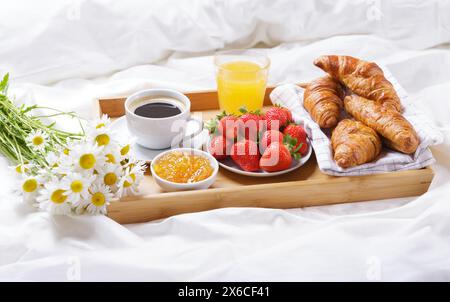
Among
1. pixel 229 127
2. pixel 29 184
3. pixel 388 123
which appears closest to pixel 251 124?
pixel 229 127

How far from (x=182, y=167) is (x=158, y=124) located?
159mm

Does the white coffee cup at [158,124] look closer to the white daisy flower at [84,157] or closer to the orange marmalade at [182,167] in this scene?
the orange marmalade at [182,167]

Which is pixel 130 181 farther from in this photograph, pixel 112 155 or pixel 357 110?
pixel 357 110

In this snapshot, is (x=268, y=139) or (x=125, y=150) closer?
(x=125, y=150)

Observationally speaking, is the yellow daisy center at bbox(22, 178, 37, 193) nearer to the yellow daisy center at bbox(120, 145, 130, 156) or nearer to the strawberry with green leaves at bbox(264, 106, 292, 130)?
the yellow daisy center at bbox(120, 145, 130, 156)

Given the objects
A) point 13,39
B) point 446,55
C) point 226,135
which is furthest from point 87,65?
point 446,55

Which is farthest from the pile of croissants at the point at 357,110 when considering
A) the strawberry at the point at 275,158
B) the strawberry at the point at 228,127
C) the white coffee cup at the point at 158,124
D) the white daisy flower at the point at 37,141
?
the white daisy flower at the point at 37,141

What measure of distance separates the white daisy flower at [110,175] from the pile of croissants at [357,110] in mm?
519

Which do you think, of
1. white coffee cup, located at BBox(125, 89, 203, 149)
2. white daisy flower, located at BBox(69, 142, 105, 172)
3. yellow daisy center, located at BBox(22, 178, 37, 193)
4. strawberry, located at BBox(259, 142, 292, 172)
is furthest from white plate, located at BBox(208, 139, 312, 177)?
yellow daisy center, located at BBox(22, 178, 37, 193)

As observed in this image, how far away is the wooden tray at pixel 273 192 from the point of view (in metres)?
1.32

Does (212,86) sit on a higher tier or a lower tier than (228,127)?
lower

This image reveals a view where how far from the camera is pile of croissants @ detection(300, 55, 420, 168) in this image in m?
1.39

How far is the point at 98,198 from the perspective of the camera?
1250 mm

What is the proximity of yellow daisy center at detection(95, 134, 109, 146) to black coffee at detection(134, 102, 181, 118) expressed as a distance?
0.89 ft
